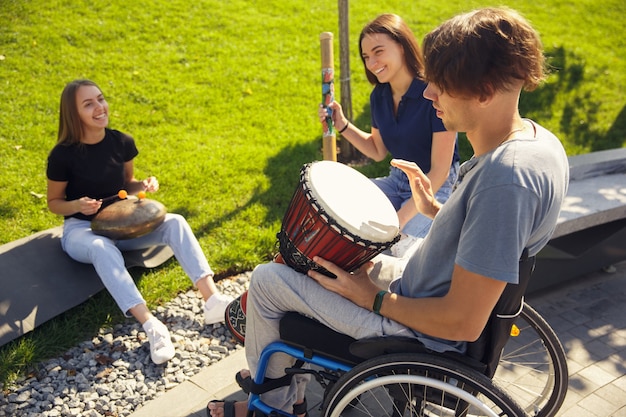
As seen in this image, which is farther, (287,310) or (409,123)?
(409,123)

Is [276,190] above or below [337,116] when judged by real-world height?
below

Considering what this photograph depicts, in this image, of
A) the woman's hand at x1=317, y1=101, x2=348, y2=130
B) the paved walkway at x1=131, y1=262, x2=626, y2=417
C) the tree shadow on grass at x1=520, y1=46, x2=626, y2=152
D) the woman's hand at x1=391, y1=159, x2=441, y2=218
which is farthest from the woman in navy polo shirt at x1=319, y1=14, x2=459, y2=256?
the tree shadow on grass at x1=520, y1=46, x2=626, y2=152

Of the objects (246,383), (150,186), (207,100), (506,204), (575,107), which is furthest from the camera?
(575,107)

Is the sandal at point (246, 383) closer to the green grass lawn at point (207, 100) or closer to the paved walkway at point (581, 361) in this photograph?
the paved walkway at point (581, 361)

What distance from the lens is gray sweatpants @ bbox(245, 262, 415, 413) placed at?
6.46ft

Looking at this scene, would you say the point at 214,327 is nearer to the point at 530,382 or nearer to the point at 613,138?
the point at 530,382

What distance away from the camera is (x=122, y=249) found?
138 inches

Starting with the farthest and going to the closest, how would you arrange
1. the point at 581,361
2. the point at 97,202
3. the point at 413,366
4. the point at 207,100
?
the point at 207,100
the point at 97,202
the point at 581,361
the point at 413,366

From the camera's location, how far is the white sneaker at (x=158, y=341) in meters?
2.94

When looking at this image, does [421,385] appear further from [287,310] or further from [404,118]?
[404,118]

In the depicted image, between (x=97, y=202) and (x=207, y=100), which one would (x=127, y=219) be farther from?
(x=207, y=100)

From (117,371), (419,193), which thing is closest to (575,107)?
(419,193)

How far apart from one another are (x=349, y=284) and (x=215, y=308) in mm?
1391

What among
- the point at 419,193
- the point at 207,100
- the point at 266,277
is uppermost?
the point at 419,193
